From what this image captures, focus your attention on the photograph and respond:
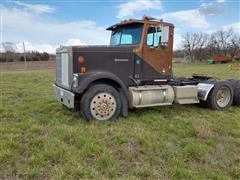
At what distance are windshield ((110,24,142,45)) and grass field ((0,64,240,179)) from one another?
182 centimetres

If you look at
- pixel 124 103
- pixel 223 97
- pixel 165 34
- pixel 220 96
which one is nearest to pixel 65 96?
pixel 124 103

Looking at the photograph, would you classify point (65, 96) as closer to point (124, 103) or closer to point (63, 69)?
Answer: point (63, 69)

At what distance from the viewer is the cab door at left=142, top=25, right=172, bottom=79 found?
575 centimetres

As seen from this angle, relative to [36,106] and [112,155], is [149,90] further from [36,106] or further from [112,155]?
[36,106]

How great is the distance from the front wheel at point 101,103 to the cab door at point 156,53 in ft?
3.53

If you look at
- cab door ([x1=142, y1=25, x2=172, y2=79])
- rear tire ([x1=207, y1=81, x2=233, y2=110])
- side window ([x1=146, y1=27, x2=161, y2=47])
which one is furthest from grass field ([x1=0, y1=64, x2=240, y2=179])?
side window ([x1=146, y1=27, x2=161, y2=47])

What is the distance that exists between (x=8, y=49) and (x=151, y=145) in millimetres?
58648

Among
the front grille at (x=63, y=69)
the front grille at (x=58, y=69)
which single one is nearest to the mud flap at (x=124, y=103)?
the front grille at (x=63, y=69)

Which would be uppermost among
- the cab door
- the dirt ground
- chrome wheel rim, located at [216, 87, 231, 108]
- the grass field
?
the cab door

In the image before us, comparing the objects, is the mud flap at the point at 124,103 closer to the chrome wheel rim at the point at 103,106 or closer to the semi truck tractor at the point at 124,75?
the semi truck tractor at the point at 124,75

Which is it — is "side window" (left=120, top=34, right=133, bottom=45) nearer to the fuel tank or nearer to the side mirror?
the side mirror

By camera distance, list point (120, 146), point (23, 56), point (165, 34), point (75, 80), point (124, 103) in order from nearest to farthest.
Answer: point (120, 146) → point (75, 80) → point (124, 103) → point (165, 34) → point (23, 56)

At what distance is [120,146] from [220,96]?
424 cm

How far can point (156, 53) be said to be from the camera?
19.6 feet
